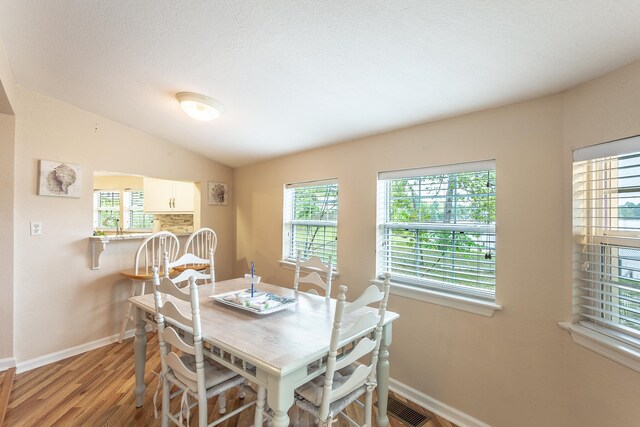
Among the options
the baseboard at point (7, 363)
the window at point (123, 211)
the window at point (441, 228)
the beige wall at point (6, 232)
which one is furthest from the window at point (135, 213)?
the window at point (441, 228)

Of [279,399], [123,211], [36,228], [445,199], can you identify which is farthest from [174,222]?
[279,399]

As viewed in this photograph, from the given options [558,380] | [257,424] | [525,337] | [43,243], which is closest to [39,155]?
[43,243]

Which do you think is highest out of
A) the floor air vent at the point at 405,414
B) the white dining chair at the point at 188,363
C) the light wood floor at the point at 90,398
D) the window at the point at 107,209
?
the window at the point at 107,209

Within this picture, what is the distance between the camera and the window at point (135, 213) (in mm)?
4988

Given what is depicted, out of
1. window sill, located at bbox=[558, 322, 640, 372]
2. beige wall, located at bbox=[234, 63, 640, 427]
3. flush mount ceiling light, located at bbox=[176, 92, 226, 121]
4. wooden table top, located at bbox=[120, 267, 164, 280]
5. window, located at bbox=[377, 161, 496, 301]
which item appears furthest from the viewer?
wooden table top, located at bbox=[120, 267, 164, 280]

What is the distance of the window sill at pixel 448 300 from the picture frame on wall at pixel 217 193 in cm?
242

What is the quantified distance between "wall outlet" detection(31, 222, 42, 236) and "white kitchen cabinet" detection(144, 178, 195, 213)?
5.43ft

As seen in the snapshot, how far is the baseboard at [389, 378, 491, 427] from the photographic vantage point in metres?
1.87

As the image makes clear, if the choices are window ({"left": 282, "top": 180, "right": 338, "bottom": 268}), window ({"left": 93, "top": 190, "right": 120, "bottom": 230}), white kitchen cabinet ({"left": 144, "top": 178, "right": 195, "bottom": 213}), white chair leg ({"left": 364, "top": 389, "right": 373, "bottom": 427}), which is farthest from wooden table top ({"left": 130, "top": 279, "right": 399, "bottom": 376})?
window ({"left": 93, "top": 190, "right": 120, "bottom": 230})

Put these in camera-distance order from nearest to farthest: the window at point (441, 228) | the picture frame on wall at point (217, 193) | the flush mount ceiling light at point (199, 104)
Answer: the window at point (441, 228), the flush mount ceiling light at point (199, 104), the picture frame on wall at point (217, 193)

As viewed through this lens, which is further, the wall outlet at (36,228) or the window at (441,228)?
the wall outlet at (36,228)

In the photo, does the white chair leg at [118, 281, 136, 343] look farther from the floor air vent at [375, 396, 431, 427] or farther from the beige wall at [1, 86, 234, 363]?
the floor air vent at [375, 396, 431, 427]

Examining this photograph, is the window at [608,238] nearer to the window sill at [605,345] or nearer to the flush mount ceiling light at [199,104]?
the window sill at [605,345]

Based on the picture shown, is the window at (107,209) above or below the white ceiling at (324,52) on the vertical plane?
below
